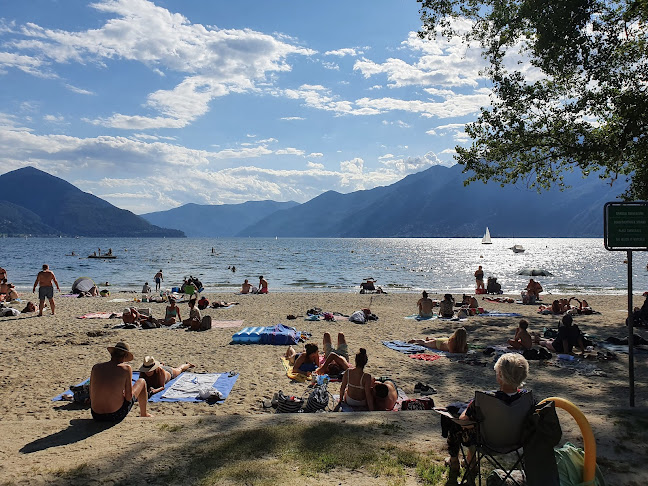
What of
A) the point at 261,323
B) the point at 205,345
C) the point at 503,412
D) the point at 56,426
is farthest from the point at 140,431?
the point at 261,323

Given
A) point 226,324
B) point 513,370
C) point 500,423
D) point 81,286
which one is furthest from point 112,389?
point 81,286

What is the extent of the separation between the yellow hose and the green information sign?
9.99 feet

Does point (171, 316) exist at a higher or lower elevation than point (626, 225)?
lower

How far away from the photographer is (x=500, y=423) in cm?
354

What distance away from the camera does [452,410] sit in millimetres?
4414

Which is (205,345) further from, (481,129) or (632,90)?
(632,90)

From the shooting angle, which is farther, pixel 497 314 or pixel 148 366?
pixel 497 314

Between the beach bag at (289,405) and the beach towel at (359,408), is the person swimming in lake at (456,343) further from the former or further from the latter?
the beach bag at (289,405)

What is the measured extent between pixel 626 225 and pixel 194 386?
7.56 meters

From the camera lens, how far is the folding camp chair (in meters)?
3.51

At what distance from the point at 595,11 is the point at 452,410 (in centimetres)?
1431

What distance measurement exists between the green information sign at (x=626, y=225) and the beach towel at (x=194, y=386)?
662cm

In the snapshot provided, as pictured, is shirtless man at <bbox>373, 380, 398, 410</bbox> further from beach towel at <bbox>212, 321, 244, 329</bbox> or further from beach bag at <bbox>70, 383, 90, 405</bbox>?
beach towel at <bbox>212, 321, 244, 329</bbox>

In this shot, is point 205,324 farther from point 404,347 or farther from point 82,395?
point 82,395
